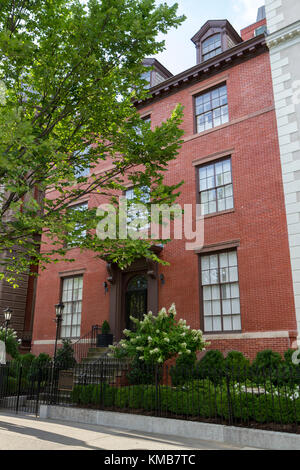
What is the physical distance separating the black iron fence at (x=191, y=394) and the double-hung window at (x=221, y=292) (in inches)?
114

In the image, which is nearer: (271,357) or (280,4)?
(271,357)

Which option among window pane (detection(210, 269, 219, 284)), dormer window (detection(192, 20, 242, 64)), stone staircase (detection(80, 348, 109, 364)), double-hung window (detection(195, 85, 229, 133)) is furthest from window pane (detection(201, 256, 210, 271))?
dormer window (detection(192, 20, 242, 64))

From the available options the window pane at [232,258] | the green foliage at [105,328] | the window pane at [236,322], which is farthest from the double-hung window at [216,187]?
the green foliage at [105,328]

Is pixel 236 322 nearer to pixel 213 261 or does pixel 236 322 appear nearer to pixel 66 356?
pixel 213 261

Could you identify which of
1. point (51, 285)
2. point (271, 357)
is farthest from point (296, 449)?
point (51, 285)

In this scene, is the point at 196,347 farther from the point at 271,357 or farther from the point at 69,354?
the point at 69,354

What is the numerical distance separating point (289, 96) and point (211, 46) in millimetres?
5594

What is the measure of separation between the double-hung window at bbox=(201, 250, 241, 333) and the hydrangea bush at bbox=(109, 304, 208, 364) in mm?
1454

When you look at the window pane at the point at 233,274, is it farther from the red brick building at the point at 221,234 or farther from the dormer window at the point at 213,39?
the dormer window at the point at 213,39

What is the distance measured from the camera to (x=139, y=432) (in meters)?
8.62

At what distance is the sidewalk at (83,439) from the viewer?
22.9 ft

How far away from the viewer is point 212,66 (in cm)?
1567

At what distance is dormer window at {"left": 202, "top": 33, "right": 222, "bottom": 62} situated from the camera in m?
16.4
